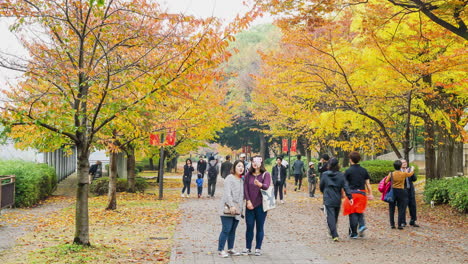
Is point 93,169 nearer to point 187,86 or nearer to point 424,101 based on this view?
point 424,101

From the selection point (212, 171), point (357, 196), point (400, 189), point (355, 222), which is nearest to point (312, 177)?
point (212, 171)

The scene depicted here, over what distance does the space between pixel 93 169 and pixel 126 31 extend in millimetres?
18060

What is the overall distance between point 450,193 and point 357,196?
562 cm

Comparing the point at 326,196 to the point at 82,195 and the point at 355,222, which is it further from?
the point at 82,195

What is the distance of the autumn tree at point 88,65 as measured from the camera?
24.5ft

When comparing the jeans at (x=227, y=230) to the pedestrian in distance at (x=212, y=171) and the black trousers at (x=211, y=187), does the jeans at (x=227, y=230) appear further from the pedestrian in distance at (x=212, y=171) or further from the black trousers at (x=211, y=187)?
the black trousers at (x=211, y=187)

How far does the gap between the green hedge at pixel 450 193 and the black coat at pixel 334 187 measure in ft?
17.3

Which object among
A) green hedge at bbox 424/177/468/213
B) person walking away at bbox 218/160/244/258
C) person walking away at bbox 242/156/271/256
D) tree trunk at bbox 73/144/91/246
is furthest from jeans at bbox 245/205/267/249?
green hedge at bbox 424/177/468/213

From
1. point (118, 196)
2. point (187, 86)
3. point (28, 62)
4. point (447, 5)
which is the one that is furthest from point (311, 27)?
point (118, 196)

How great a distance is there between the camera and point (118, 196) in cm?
2003

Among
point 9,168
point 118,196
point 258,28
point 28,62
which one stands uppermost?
point 258,28

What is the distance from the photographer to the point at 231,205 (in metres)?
7.46

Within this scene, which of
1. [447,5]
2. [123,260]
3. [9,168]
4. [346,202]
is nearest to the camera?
[123,260]

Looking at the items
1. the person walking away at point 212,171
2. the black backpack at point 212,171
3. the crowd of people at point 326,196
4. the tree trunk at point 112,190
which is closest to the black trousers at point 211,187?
the person walking away at point 212,171
